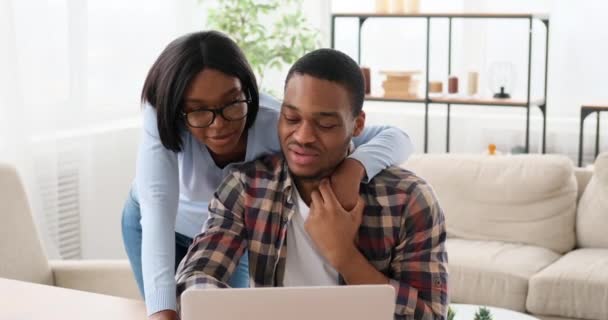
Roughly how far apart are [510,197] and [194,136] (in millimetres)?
2509

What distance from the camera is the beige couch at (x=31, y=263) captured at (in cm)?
290

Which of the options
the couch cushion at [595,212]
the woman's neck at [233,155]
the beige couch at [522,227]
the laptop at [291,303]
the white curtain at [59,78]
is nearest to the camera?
the laptop at [291,303]

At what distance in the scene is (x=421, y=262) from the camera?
1667 millimetres

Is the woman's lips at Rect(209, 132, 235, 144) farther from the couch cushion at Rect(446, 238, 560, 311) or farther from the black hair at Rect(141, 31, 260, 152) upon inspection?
the couch cushion at Rect(446, 238, 560, 311)

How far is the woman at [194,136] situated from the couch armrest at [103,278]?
3.64ft

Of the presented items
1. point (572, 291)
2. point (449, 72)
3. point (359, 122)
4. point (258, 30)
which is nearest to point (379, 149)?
point (359, 122)

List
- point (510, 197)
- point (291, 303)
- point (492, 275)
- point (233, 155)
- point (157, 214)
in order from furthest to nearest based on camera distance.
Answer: point (510, 197)
point (492, 275)
point (233, 155)
point (157, 214)
point (291, 303)

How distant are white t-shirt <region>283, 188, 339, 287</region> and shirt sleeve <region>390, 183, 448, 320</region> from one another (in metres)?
0.12

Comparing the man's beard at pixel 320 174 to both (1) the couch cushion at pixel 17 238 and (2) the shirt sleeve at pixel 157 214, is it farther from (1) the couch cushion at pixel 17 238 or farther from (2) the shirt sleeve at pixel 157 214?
(1) the couch cushion at pixel 17 238

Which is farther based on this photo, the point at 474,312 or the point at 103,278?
the point at 474,312

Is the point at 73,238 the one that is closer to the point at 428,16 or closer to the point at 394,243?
the point at 428,16

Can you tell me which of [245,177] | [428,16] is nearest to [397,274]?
[245,177]

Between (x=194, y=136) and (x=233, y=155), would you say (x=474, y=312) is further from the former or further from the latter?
(x=194, y=136)

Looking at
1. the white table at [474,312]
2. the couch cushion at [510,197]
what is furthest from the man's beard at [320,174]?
the couch cushion at [510,197]
